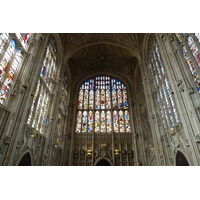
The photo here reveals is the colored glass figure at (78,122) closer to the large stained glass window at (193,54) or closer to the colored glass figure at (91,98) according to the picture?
the colored glass figure at (91,98)

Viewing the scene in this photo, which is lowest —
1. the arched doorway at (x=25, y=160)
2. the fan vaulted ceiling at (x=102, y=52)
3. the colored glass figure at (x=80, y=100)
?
the arched doorway at (x=25, y=160)

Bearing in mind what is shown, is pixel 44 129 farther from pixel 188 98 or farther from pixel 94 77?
pixel 94 77

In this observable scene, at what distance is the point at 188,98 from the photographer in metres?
9.38

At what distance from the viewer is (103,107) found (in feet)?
75.9

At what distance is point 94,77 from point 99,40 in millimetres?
6964

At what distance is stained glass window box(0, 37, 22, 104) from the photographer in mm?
8727

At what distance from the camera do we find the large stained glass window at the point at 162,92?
1228cm

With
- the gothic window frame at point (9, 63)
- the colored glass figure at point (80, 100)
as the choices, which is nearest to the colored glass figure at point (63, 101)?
the colored glass figure at point (80, 100)

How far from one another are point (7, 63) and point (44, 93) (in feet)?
17.8

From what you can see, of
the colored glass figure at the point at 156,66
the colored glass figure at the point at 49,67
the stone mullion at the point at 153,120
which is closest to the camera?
the stone mullion at the point at 153,120

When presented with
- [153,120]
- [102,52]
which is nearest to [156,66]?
[153,120]

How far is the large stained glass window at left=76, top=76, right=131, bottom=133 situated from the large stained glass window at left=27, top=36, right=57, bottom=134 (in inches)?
320

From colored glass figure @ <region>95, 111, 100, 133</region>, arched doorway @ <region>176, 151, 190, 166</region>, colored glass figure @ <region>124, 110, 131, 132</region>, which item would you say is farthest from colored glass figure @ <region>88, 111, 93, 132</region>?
arched doorway @ <region>176, 151, 190, 166</region>

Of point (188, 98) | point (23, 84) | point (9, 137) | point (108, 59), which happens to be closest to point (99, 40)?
point (108, 59)
